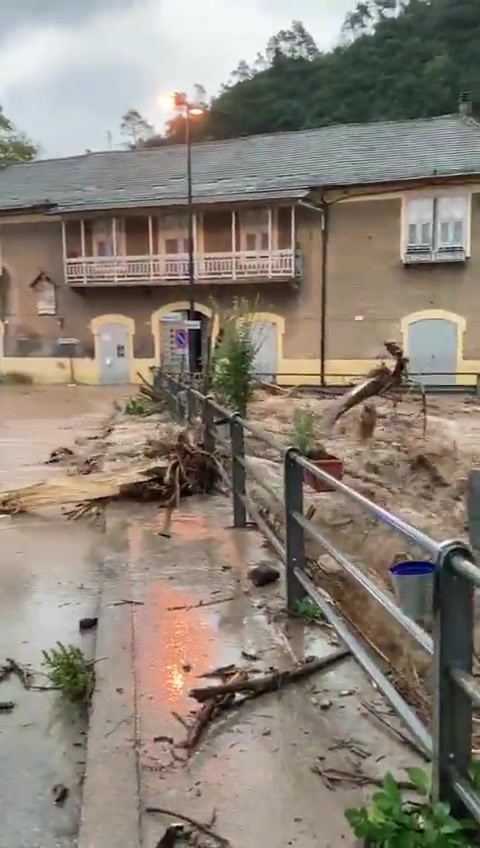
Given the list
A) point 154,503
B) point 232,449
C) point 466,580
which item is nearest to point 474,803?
point 466,580

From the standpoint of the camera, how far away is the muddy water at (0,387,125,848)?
→ 8.89ft

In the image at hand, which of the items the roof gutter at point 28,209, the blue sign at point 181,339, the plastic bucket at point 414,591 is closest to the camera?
the plastic bucket at point 414,591

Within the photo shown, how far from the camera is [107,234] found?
29828mm

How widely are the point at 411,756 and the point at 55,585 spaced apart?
9.79ft

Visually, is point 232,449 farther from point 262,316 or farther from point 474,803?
point 262,316

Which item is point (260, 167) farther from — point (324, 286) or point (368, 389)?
point (368, 389)

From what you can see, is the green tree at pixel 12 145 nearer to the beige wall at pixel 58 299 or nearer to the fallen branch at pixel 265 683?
the beige wall at pixel 58 299

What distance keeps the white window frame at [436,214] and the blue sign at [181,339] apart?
7.63 metres

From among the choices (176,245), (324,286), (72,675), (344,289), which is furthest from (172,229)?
(72,675)

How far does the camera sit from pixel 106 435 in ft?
43.3

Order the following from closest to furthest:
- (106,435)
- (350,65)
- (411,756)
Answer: (411,756), (106,435), (350,65)

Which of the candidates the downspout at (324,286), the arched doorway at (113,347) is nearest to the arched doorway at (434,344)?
→ the downspout at (324,286)

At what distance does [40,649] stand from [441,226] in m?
23.8

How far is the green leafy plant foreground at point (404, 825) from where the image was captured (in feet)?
6.84
